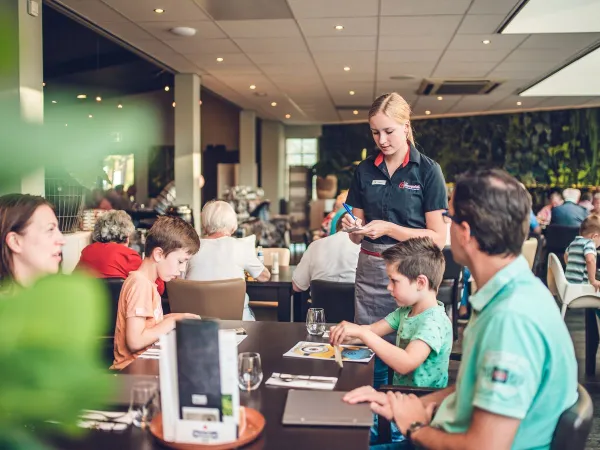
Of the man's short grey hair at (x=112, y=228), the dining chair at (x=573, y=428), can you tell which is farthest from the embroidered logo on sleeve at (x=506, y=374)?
the man's short grey hair at (x=112, y=228)

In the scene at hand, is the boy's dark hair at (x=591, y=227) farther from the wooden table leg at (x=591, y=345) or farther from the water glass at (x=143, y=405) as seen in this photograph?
the water glass at (x=143, y=405)

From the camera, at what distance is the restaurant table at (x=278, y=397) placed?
1490 mm

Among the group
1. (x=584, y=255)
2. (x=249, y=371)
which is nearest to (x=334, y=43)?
(x=584, y=255)

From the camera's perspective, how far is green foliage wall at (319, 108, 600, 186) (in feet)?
46.2

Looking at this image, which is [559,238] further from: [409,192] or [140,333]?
[140,333]

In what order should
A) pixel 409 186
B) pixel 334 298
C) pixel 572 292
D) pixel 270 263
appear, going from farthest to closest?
1. pixel 572 292
2. pixel 270 263
3. pixel 334 298
4. pixel 409 186

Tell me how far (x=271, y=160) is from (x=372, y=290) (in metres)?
14.6

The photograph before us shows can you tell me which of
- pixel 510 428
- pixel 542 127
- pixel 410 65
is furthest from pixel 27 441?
pixel 542 127

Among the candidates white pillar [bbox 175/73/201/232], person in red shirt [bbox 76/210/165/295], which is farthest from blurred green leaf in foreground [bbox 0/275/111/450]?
white pillar [bbox 175/73/201/232]

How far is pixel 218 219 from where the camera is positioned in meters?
4.07

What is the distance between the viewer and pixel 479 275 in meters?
1.57

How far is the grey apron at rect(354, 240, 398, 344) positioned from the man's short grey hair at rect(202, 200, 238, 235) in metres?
1.26

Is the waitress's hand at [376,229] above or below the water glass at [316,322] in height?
above

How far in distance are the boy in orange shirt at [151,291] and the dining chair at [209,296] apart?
66 cm
